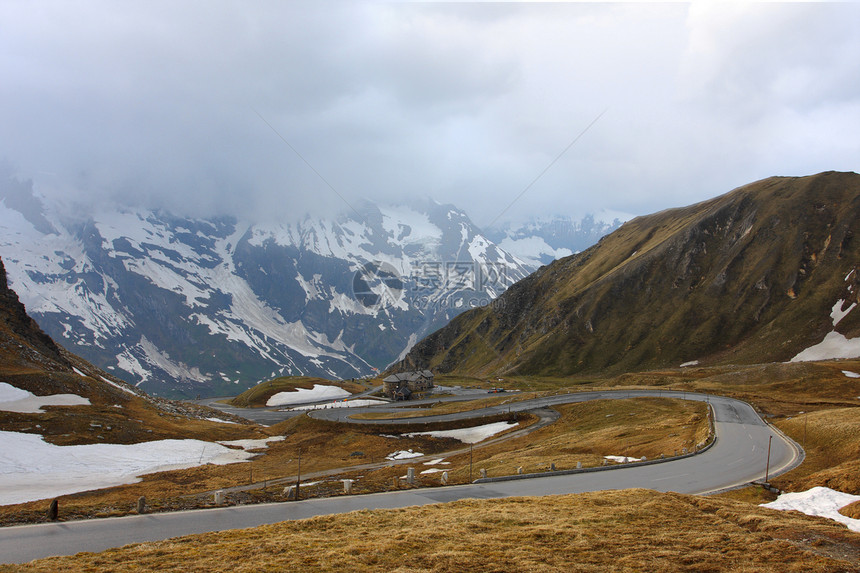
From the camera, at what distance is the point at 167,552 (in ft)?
56.9

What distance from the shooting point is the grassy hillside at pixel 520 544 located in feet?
52.1

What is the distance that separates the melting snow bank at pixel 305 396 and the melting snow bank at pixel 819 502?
528ft

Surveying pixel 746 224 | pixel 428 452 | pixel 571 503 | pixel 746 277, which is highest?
pixel 746 224

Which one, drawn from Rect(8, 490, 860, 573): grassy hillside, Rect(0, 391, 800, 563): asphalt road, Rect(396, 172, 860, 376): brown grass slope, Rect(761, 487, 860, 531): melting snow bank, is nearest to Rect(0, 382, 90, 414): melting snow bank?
Rect(0, 391, 800, 563): asphalt road

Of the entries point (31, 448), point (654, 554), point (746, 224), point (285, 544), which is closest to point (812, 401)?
point (654, 554)

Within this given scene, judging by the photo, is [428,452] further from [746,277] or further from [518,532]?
[746,277]

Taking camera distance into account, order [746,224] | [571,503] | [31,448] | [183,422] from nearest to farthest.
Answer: [571,503]
[31,448]
[183,422]
[746,224]

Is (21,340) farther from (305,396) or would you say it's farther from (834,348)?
(834,348)

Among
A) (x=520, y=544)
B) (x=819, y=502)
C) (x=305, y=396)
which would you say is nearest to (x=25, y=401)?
(x=520, y=544)

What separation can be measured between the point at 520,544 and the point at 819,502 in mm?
19955

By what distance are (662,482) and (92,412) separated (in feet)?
263

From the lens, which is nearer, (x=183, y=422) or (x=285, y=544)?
(x=285, y=544)

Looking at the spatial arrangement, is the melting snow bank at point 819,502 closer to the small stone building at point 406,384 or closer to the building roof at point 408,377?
the small stone building at point 406,384

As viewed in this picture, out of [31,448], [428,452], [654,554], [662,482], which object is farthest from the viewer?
[428,452]
